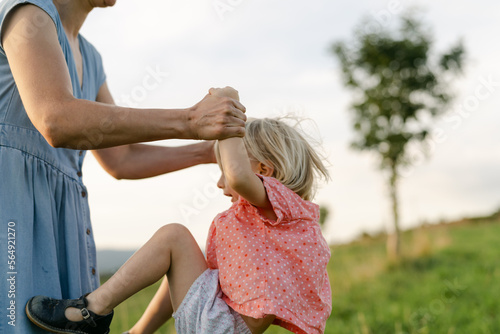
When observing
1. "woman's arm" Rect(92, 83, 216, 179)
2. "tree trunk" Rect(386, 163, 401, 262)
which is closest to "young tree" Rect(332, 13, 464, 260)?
"tree trunk" Rect(386, 163, 401, 262)

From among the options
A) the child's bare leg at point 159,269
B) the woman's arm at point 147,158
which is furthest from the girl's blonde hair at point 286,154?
the child's bare leg at point 159,269

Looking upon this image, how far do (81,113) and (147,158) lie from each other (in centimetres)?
96

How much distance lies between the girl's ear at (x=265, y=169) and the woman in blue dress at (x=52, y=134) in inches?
19.8

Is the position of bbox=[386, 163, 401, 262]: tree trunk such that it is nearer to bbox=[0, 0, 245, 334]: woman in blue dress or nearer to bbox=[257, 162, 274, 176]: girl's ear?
bbox=[257, 162, 274, 176]: girl's ear

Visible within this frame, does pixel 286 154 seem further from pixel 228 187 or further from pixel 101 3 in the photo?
pixel 101 3

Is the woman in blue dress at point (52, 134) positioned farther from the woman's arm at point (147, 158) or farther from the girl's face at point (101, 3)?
the woman's arm at point (147, 158)

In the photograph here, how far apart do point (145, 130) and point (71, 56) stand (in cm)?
69

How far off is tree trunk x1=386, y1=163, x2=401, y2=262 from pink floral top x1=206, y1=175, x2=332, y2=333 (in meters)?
9.18

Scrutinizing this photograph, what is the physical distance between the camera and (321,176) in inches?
87.6

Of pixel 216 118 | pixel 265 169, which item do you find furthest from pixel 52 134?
pixel 265 169

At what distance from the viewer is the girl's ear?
6.98ft

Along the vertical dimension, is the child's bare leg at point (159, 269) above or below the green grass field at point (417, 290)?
above

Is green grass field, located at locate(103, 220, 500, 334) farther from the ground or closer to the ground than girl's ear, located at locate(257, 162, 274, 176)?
closer to the ground

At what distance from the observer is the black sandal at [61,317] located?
1714 millimetres
